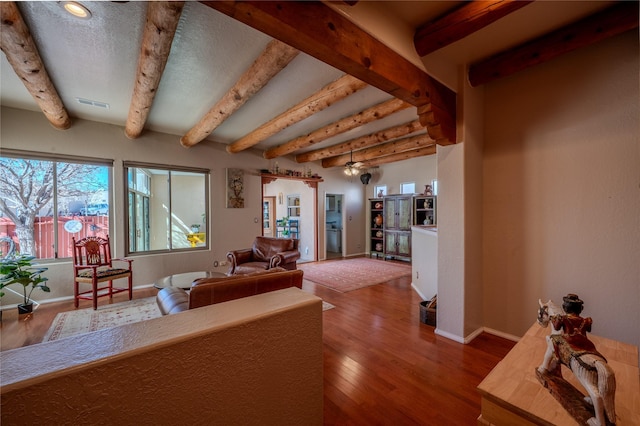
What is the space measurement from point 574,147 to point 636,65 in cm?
66

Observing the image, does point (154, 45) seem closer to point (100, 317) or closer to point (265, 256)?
point (100, 317)

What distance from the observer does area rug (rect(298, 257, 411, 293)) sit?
469cm

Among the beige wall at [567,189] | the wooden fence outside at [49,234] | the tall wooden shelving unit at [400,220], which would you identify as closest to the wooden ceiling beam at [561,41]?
the beige wall at [567,189]

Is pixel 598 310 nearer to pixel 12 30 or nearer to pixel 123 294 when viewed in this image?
pixel 12 30

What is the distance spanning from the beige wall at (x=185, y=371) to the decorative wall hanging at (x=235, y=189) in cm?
433

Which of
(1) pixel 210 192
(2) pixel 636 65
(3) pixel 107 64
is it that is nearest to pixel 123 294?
(1) pixel 210 192

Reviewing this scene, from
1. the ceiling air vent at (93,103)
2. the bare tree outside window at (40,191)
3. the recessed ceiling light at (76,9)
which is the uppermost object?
the ceiling air vent at (93,103)

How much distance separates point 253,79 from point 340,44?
1256 millimetres

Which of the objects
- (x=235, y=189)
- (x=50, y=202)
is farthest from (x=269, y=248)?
(x=50, y=202)

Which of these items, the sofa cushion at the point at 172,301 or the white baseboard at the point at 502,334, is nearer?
the sofa cushion at the point at 172,301

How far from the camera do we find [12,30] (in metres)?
1.79

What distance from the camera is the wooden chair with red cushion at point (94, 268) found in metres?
3.42

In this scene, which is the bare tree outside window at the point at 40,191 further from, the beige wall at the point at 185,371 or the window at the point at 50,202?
the beige wall at the point at 185,371

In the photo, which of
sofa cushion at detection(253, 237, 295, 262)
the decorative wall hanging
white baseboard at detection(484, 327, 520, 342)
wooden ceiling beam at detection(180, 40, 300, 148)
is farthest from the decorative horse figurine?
the decorative wall hanging
